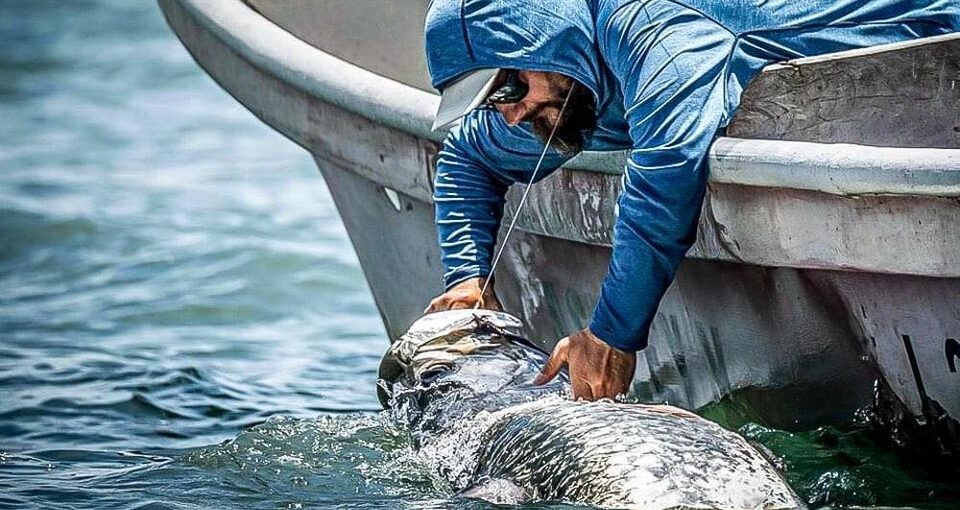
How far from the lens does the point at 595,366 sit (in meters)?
4.10

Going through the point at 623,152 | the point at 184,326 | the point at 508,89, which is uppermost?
the point at 508,89

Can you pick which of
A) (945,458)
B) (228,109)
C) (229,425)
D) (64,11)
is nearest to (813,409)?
(945,458)

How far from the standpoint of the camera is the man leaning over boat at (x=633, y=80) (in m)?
3.92

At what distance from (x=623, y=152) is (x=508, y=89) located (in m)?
0.35

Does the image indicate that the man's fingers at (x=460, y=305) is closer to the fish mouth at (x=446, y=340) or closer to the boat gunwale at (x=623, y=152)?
the fish mouth at (x=446, y=340)

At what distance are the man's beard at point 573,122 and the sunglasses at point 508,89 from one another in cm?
11

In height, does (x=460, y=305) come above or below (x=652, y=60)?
below

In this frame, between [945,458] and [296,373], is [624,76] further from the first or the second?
[296,373]

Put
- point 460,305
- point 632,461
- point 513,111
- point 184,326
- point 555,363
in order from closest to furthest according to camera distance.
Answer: point 632,461 < point 555,363 < point 513,111 < point 460,305 < point 184,326

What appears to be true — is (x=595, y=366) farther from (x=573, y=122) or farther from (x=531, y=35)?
(x=531, y=35)

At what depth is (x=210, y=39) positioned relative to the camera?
6.17m

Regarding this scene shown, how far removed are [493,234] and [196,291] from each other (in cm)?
433

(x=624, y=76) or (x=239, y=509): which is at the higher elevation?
(x=624, y=76)

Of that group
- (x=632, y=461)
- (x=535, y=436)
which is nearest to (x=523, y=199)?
(x=535, y=436)
